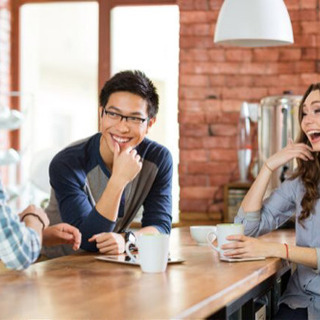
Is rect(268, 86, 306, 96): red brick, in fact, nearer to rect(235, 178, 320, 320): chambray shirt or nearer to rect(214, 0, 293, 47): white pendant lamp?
rect(214, 0, 293, 47): white pendant lamp

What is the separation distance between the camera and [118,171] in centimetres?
246

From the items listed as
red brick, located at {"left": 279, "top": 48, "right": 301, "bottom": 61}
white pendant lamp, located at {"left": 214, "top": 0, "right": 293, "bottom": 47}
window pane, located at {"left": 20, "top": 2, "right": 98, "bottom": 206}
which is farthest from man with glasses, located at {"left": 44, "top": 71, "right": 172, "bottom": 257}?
window pane, located at {"left": 20, "top": 2, "right": 98, "bottom": 206}

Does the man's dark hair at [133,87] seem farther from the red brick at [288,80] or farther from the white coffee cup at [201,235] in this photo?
the red brick at [288,80]

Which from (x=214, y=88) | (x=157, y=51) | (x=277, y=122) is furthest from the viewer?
(x=157, y=51)

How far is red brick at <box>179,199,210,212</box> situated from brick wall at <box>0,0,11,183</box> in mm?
1358

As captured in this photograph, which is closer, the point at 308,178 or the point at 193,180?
the point at 308,178

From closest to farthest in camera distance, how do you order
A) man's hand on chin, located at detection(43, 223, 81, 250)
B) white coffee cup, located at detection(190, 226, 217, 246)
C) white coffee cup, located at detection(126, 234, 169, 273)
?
white coffee cup, located at detection(126, 234, 169, 273)
man's hand on chin, located at detection(43, 223, 81, 250)
white coffee cup, located at detection(190, 226, 217, 246)

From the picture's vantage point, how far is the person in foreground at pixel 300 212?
225 cm

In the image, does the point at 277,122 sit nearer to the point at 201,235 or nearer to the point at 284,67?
the point at 284,67

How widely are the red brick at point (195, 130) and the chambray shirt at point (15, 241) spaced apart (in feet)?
10.8

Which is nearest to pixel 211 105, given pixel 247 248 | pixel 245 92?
pixel 245 92

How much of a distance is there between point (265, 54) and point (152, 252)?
3.25m

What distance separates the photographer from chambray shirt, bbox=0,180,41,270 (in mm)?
1655

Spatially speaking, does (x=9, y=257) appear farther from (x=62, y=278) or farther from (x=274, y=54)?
(x=274, y=54)
